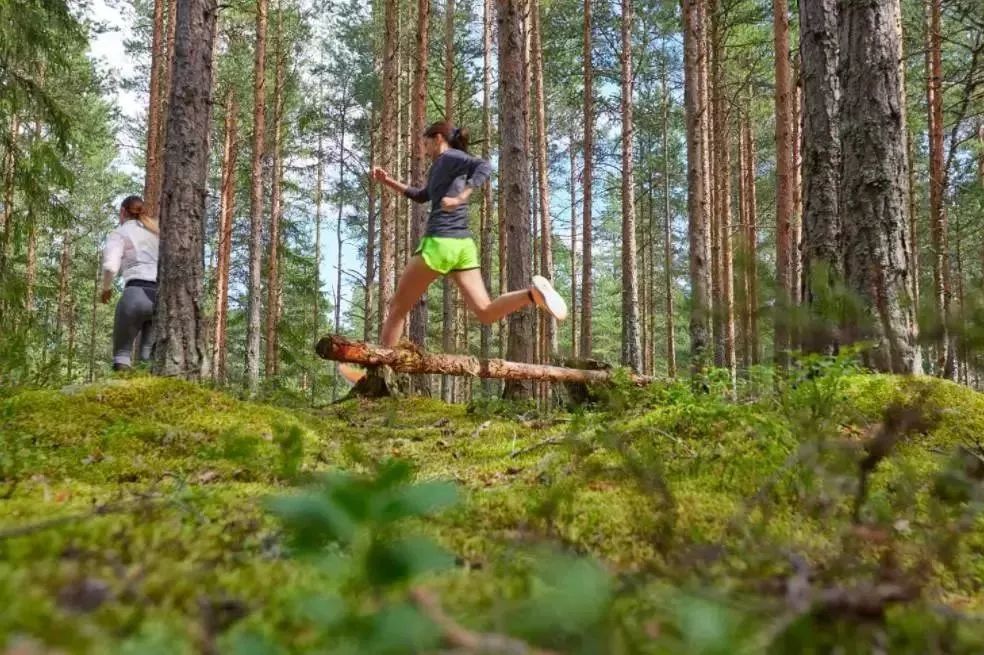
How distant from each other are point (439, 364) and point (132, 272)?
3.10 metres

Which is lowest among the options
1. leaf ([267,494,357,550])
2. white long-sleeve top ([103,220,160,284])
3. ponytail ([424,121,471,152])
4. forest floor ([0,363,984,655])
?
forest floor ([0,363,984,655])

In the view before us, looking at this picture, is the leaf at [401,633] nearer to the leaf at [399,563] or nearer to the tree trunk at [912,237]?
the leaf at [399,563]

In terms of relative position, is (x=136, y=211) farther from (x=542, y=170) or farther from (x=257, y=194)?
(x=542, y=170)

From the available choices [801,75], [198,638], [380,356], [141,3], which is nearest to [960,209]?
[801,75]

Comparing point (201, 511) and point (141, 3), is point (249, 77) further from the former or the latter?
point (201, 511)

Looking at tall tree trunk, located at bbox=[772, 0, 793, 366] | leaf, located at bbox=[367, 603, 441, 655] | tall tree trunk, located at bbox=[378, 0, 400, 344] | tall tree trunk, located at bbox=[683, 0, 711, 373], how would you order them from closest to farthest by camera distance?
leaf, located at bbox=[367, 603, 441, 655] → tall tree trunk, located at bbox=[683, 0, 711, 373] → tall tree trunk, located at bbox=[772, 0, 793, 366] → tall tree trunk, located at bbox=[378, 0, 400, 344]

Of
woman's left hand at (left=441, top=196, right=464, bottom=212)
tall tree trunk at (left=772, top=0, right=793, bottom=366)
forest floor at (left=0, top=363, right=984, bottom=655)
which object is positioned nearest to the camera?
forest floor at (left=0, top=363, right=984, bottom=655)

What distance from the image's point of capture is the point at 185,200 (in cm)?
502

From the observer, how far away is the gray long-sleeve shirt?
583 centimetres

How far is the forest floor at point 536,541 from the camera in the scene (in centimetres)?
69

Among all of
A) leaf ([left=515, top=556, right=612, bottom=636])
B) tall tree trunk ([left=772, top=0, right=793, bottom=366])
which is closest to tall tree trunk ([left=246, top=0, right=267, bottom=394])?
tall tree trunk ([left=772, top=0, right=793, bottom=366])

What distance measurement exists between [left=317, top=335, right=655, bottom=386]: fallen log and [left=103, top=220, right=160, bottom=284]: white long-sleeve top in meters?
2.01

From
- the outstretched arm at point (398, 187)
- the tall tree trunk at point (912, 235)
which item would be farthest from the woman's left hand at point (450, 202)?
the tall tree trunk at point (912, 235)

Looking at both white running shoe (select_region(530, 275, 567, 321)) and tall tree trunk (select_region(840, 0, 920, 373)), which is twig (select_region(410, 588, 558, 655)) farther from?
white running shoe (select_region(530, 275, 567, 321))
